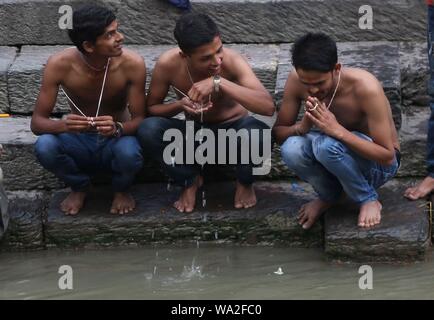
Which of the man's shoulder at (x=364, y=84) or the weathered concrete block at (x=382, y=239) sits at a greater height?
the man's shoulder at (x=364, y=84)

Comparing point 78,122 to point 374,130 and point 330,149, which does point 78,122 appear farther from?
point 374,130

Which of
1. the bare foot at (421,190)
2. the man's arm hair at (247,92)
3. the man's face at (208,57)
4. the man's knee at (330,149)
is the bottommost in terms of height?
the bare foot at (421,190)

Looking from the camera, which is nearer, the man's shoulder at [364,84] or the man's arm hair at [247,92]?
the man's shoulder at [364,84]

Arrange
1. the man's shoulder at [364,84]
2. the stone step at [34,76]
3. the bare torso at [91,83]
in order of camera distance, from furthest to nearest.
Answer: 1. the stone step at [34,76]
2. the bare torso at [91,83]
3. the man's shoulder at [364,84]

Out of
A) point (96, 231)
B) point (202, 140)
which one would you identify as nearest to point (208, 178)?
point (202, 140)

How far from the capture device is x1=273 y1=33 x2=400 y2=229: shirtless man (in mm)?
4820

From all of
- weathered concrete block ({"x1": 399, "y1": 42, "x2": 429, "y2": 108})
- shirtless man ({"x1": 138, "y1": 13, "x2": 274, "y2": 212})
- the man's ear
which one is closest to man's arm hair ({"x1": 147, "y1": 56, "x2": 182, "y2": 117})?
shirtless man ({"x1": 138, "y1": 13, "x2": 274, "y2": 212})

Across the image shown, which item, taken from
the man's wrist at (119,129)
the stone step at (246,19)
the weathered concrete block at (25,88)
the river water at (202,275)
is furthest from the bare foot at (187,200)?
the stone step at (246,19)

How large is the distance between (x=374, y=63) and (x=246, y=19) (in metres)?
1.09

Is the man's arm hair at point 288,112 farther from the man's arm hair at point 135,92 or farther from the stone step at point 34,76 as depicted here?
the stone step at point 34,76

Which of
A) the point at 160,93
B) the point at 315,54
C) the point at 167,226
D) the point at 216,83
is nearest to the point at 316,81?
the point at 315,54

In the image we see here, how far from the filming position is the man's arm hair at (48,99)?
528 cm

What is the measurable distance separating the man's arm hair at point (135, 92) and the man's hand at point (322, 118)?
0.97 meters

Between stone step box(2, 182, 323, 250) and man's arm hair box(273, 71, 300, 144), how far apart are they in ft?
1.40
